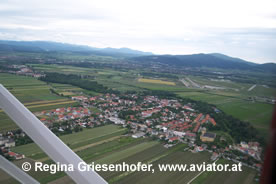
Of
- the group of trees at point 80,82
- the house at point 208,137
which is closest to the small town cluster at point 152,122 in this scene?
the house at point 208,137

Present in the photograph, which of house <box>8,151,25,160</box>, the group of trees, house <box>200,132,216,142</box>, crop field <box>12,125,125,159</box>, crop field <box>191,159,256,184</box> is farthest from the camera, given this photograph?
the group of trees

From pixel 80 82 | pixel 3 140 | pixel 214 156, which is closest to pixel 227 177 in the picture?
pixel 214 156

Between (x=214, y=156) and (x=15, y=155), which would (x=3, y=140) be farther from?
(x=214, y=156)

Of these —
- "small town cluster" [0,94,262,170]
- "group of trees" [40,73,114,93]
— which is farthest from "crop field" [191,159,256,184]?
"group of trees" [40,73,114,93]

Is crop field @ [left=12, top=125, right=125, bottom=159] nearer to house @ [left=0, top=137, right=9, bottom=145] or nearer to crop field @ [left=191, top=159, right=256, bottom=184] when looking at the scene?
house @ [left=0, top=137, right=9, bottom=145]

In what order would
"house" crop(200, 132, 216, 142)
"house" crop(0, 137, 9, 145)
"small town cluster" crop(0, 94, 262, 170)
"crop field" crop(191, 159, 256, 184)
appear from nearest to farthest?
"crop field" crop(191, 159, 256, 184) < "house" crop(0, 137, 9, 145) < "small town cluster" crop(0, 94, 262, 170) < "house" crop(200, 132, 216, 142)

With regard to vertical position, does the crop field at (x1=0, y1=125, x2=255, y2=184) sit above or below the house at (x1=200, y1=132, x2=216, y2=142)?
below

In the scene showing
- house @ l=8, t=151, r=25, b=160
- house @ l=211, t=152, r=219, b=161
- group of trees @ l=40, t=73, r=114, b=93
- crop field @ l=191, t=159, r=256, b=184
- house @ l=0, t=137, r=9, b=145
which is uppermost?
group of trees @ l=40, t=73, r=114, b=93

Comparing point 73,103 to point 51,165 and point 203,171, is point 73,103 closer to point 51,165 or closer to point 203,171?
point 51,165
